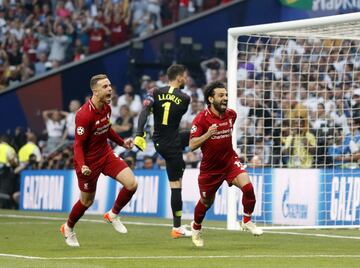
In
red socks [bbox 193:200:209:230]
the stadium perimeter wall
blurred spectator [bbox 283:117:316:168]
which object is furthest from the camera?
blurred spectator [bbox 283:117:316:168]

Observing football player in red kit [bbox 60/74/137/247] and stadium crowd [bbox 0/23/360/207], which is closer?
football player in red kit [bbox 60/74/137/247]

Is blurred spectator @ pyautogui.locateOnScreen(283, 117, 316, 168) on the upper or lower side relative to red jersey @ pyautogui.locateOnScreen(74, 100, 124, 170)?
lower

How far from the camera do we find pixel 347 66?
2083 cm

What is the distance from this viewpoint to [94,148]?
48.0 ft

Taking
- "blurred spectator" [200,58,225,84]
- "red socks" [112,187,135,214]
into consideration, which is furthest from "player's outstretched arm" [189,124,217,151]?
"blurred spectator" [200,58,225,84]

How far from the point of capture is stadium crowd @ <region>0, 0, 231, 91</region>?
107ft

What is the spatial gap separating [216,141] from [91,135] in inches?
61.5

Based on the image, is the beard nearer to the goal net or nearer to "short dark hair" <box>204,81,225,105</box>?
"short dark hair" <box>204,81,225,105</box>

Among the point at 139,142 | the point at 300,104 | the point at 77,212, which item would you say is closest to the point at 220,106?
the point at 139,142

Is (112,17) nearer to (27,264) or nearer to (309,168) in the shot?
(309,168)

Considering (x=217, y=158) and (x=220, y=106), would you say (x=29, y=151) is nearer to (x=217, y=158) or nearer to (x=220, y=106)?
(x=217, y=158)

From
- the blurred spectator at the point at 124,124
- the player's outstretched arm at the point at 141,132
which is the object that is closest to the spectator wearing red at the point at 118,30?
the blurred spectator at the point at 124,124

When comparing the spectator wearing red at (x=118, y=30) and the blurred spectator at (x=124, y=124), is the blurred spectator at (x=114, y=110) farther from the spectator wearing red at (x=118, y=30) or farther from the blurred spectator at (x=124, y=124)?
the spectator wearing red at (x=118, y=30)

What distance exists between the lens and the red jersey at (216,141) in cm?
1444
